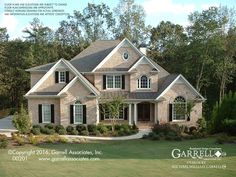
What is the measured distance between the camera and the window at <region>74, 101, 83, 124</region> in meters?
29.7

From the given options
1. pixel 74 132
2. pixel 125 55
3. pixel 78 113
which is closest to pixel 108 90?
pixel 125 55

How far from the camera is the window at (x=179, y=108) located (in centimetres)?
3045

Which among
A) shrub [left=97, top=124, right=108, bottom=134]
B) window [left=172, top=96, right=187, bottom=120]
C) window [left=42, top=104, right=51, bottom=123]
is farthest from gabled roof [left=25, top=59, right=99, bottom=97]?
window [left=172, top=96, right=187, bottom=120]

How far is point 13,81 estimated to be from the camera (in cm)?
4631

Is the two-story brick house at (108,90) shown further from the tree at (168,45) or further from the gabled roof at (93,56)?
the tree at (168,45)

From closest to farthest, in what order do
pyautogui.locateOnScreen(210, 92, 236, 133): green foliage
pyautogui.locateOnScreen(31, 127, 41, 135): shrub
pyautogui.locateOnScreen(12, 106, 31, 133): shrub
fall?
pyautogui.locateOnScreen(210, 92, 236, 133): green foliage → pyautogui.locateOnScreen(12, 106, 31, 133): shrub → pyautogui.locateOnScreen(31, 127, 41, 135): shrub

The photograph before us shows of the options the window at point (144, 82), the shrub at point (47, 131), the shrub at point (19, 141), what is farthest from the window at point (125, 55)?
the shrub at point (19, 141)

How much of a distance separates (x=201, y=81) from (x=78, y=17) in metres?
14.0

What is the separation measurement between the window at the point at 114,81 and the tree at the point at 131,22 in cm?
561

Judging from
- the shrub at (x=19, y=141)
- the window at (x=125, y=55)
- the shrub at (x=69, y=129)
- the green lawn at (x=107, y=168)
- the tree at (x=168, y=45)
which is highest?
the tree at (x=168, y=45)

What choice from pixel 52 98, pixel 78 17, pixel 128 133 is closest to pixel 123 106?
pixel 128 133

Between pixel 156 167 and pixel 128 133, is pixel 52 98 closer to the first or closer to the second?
pixel 128 133

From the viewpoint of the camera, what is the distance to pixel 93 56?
34.0m

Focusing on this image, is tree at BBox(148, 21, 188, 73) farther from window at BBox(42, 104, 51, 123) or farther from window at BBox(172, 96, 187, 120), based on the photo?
window at BBox(42, 104, 51, 123)
